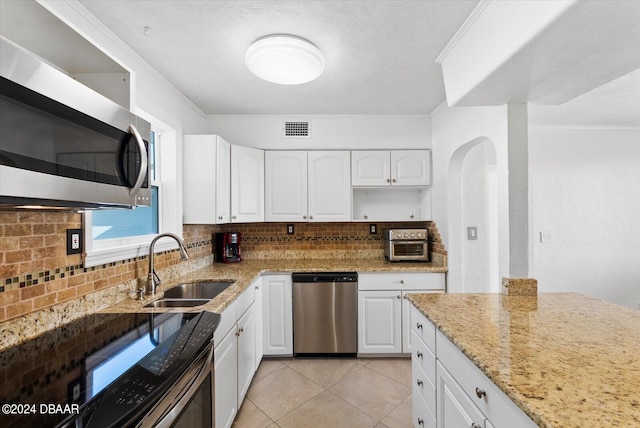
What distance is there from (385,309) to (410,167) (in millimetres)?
1495

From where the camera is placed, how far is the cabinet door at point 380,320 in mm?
2859

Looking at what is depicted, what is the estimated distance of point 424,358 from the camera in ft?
5.24

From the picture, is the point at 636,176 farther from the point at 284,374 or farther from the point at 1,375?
the point at 1,375

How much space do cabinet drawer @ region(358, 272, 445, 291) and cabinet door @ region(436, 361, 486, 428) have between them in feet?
4.71

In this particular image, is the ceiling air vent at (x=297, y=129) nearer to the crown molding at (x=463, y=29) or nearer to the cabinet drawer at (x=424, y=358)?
the crown molding at (x=463, y=29)

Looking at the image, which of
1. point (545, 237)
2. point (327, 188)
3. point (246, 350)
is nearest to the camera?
point (246, 350)

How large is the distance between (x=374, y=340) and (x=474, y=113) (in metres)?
2.19

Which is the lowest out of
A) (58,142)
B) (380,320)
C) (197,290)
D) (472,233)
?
(380,320)

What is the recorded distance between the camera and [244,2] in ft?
4.83

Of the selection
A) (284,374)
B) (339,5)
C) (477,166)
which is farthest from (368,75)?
(284,374)

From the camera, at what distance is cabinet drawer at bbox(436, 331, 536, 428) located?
0.85 m

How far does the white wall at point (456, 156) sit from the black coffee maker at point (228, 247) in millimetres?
2134

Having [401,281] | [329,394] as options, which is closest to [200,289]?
[329,394]

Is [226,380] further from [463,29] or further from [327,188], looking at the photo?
[463,29]
